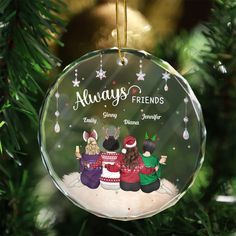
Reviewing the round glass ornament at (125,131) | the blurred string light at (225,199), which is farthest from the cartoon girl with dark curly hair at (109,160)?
the blurred string light at (225,199)

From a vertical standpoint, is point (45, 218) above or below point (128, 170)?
below

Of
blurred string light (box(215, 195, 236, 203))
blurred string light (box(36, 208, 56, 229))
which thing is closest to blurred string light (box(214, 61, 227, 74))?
blurred string light (box(215, 195, 236, 203))

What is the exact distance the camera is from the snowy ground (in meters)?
0.39

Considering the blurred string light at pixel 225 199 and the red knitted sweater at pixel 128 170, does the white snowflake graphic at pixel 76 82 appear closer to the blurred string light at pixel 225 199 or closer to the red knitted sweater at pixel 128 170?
the red knitted sweater at pixel 128 170

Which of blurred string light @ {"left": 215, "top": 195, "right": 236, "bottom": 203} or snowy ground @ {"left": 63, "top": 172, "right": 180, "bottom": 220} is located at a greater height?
snowy ground @ {"left": 63, "top": 172, "right": 180, "bottom": 220}

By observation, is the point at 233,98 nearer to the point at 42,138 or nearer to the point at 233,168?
the point at 233,168

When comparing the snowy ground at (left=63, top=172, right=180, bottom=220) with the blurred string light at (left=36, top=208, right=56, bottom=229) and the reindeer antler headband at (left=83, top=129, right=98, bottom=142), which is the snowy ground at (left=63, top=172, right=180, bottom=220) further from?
the blurred string light at (left=36, top=208, right=56, bottom=229)

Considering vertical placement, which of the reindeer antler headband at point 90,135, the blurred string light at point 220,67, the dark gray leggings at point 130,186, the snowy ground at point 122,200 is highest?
the reindeer antler headband at point 90,135

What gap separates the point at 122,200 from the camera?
40cm

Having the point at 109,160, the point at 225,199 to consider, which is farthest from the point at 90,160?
the point at 225,199

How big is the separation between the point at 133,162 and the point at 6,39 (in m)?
0.15

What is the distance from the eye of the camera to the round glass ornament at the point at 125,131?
0.39 meters

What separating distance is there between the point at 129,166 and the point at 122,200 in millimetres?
28

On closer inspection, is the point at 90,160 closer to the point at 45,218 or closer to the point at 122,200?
the point at 122,200
